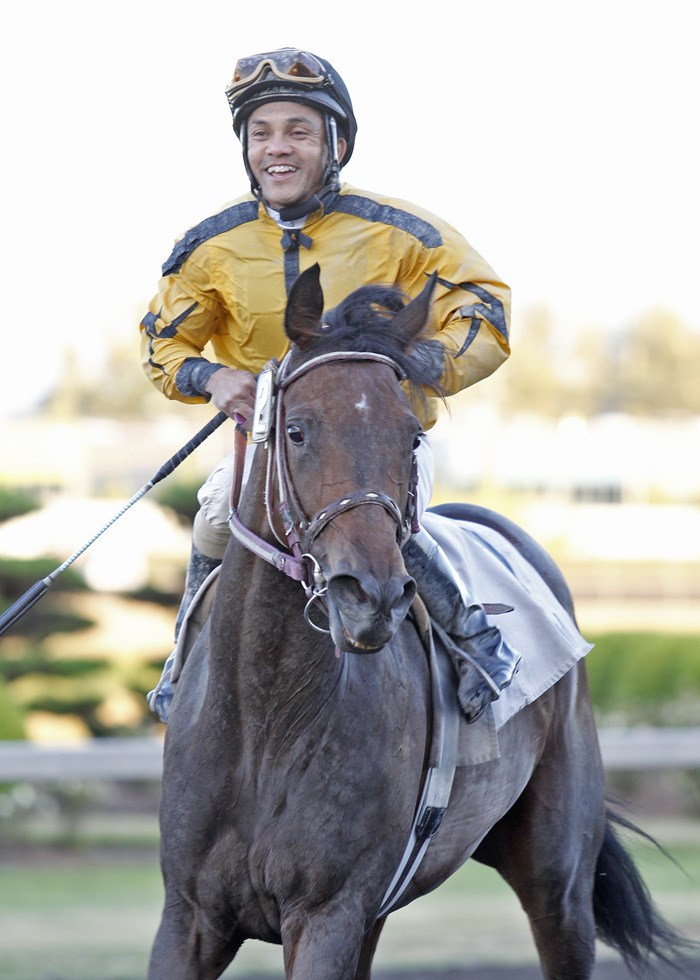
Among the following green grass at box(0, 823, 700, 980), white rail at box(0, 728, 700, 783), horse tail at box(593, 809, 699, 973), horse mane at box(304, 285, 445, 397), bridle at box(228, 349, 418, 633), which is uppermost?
horse mane at box(304, 285, 445, 397)

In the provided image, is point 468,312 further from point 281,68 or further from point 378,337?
point 281,68

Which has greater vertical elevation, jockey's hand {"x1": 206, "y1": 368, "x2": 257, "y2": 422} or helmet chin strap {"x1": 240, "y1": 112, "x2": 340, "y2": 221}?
helmet chin strap {"x1": 240, "y1": 112, "x2": 340, "y2": 221}

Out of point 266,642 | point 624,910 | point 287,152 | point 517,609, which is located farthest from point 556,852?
point 287,152

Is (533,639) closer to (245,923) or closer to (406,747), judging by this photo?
(406,747)

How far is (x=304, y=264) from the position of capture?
3.87m

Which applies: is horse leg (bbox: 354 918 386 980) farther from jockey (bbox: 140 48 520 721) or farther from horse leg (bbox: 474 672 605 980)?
jockey (bbox: 140 48 520 721)

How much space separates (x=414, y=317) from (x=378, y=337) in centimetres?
13

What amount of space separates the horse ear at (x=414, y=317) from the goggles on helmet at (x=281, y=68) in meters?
0.83

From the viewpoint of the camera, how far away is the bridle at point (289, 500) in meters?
3.08

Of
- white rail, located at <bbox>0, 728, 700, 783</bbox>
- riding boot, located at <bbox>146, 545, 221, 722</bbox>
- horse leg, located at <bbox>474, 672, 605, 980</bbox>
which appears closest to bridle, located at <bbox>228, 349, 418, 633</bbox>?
riding boot, located at <bbox>146, 545, 221, 722</bbox>

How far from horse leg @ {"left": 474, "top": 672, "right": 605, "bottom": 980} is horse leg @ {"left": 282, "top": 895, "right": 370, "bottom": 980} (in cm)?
128

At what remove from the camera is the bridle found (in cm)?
308

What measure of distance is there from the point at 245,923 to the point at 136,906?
5.35 metres

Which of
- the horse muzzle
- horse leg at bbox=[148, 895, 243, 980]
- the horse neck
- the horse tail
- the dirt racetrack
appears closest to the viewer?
the horse muzzle
